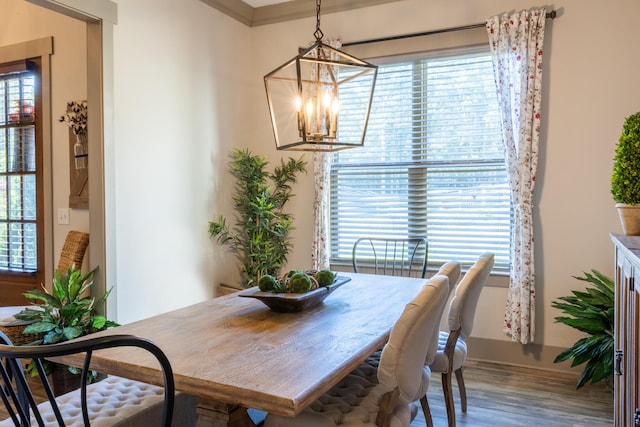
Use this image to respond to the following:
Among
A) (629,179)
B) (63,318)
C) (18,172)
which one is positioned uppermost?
(18,172)

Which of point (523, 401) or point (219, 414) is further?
point (523, 401)

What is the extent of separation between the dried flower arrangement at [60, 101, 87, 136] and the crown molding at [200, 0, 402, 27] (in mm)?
1401

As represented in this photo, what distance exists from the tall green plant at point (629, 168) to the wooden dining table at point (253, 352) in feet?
3.92

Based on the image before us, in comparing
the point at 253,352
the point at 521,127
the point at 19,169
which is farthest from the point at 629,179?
the point at 19,169

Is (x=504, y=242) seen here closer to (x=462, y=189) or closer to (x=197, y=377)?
(x=462, y=189)

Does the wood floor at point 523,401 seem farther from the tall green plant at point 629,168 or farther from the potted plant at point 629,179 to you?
the tall green plant at point 629,168

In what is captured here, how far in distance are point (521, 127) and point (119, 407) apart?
3150mm

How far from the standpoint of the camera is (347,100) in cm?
444

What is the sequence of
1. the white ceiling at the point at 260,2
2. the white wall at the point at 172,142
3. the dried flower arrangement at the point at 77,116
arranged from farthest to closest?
the white ceiling at the point at 260,2 < the dried flower arrangement at the point at 77,116 < the white wall at the point at 172,142

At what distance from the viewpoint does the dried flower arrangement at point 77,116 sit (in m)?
3.52

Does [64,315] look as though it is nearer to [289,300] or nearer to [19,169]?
[289,300]

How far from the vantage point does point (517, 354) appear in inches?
148

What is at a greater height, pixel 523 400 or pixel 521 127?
pixel 521 127

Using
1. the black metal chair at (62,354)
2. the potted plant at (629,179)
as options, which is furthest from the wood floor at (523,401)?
the black metal chair at (62,354)
